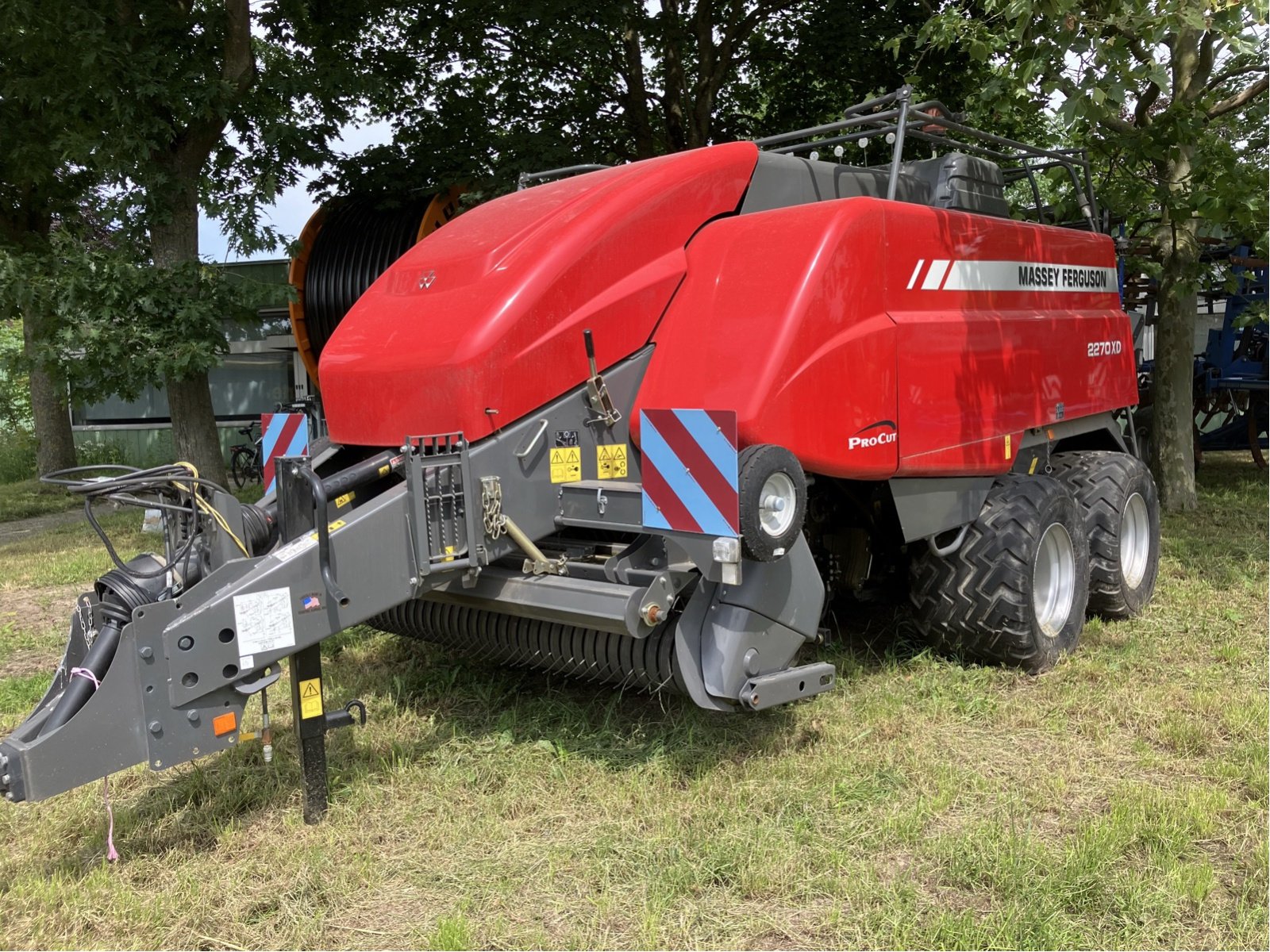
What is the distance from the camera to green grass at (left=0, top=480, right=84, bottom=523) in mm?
12227

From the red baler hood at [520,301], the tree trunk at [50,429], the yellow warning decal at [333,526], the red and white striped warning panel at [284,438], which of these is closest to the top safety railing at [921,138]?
the red baler hood at [520,301]

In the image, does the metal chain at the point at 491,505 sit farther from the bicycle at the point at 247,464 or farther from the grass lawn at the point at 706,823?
the bicycle at the point at 247,464

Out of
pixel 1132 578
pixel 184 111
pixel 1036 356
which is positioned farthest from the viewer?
pixel 184 111

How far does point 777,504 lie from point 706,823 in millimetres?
1018

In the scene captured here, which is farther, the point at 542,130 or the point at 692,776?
the point at 542,130

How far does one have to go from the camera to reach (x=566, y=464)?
3.79 metres

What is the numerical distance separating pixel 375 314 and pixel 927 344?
2.13 metres

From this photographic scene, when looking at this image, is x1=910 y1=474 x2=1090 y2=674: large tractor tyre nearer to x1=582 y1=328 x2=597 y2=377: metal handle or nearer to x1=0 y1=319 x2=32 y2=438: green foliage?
x1=582 y1=328 x2=597 y2=377: metal handle

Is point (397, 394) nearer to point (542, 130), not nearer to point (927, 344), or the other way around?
point (927, 344)

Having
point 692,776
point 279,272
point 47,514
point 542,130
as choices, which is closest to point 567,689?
point 692,776

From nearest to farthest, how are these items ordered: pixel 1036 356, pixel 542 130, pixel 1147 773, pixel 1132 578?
1. pixel 1147 773
2. pixel 1036 356
3. pixel 1132 578
4. pixel 542 130

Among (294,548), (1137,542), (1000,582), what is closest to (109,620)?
(294,548)

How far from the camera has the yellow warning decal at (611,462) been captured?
3879 mm

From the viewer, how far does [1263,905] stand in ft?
9.18
